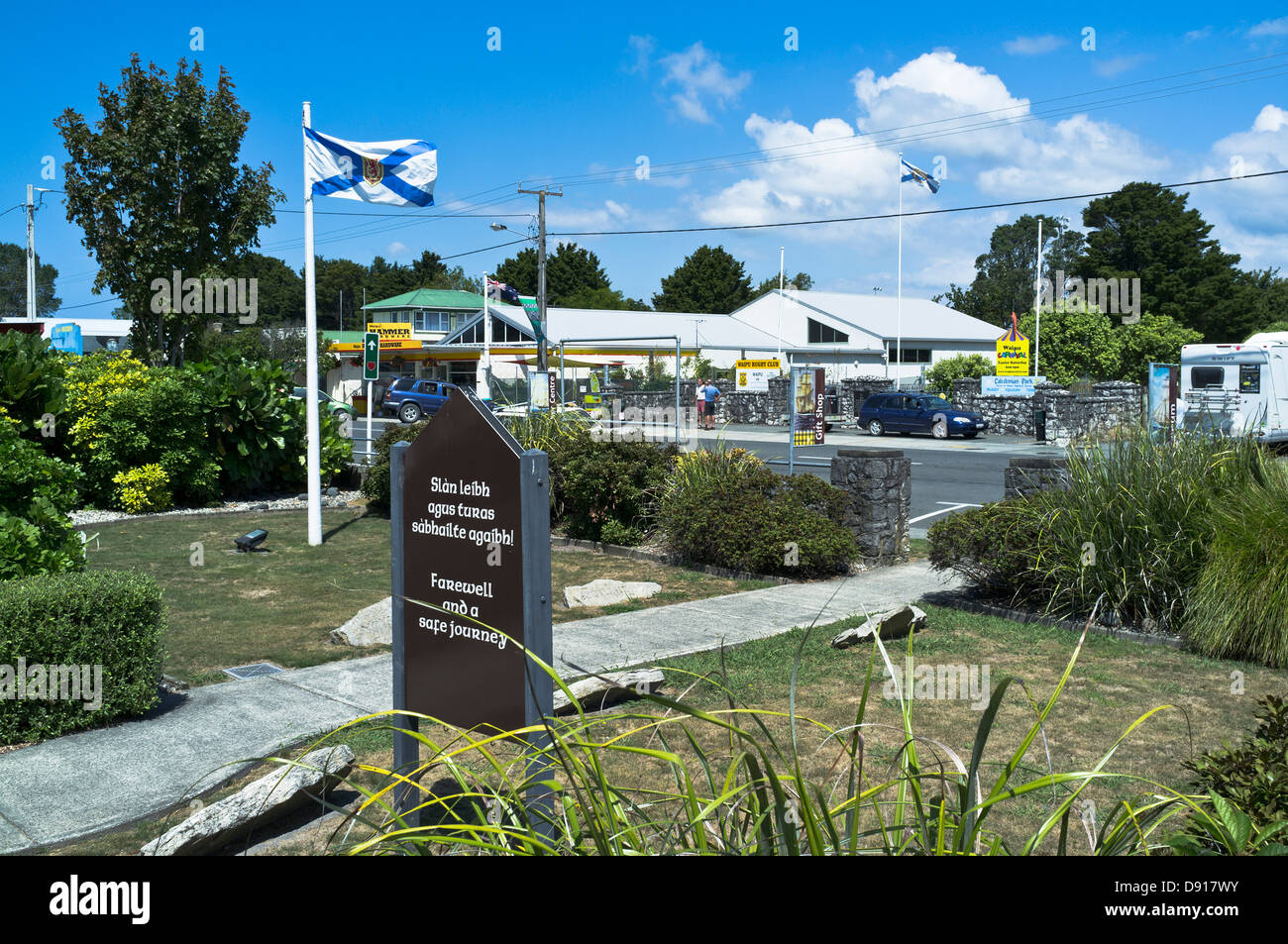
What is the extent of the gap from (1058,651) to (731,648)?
2.50 meters

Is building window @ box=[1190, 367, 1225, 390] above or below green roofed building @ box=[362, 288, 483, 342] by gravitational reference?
below

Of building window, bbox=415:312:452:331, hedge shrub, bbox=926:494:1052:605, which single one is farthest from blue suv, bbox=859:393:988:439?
building window, bbox=415:312:452:331

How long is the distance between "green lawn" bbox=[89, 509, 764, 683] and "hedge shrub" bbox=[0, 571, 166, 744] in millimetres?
1071

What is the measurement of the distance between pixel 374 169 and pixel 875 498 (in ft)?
24.5

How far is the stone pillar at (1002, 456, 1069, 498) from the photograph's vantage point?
9.45 metres

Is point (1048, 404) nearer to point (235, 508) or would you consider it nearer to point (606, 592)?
point (235, 508)

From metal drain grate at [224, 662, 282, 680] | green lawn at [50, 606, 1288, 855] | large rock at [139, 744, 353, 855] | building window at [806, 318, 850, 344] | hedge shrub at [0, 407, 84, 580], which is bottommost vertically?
metal drain grate at [224, 662, 282, 680]

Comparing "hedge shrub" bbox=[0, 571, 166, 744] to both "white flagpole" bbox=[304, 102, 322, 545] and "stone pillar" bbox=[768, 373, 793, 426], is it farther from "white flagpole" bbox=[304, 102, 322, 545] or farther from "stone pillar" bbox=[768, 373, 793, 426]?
"stone pillar" bbox=[768, 373, 793, 426]

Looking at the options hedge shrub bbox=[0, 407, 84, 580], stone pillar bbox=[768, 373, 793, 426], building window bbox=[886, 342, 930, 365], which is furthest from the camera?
building window bbox=[886, 342, 930, 365]

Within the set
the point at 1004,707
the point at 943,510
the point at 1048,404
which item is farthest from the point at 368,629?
the point at 1048,404

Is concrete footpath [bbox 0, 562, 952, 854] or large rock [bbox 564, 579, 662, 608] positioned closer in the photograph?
concrete footpath [bbox 0, 562, 952, 854]

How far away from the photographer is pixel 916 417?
35.1 m

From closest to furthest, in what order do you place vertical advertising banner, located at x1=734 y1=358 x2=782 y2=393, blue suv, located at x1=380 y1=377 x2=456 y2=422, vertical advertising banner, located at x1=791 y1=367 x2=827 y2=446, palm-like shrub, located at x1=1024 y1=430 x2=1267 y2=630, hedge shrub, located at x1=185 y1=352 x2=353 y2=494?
1. palm-like shrub, located at x1=1024 y1=430 x2=1267 y2=630
2. hedge shrub, located at x1=185 y1=352 x2=353 y2=494
3. vertical advertising banner, located at x1=791 y1=367 x2=827 y2=446
4. vertical advertising banner, located at x1=734 y1=358 x2=782 y2=393
5. blue suv, located at x1=380 y1=377 x2=456 y2=422
